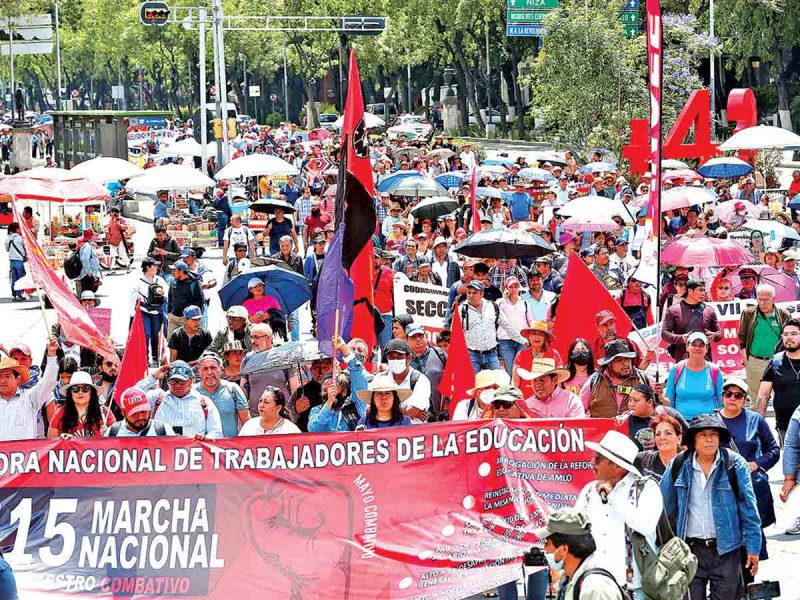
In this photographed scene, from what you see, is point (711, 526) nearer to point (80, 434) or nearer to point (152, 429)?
point (152, 429)

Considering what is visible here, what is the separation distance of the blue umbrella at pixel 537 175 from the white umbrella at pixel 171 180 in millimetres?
5774

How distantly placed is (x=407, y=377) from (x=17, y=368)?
2.65m

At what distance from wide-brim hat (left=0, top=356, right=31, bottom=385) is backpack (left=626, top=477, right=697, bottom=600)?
5281 millimetres

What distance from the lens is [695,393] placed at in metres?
11.0

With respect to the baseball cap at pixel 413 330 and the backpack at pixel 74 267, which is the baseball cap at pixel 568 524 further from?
the backpack at pixel 74 267

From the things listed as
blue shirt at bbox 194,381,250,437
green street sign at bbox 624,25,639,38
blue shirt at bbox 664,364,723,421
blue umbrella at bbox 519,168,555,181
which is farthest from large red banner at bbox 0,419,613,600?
green street sign at bbox 624,25,639,38

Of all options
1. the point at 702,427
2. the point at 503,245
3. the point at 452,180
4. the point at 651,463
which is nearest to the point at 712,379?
the point at 651,463

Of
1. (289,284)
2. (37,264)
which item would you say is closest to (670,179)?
(289,284)

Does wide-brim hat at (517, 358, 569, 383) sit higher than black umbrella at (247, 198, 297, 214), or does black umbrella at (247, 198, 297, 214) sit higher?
black umbrella at (247, 198, 297, 214)

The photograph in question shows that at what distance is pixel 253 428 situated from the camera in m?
10.2

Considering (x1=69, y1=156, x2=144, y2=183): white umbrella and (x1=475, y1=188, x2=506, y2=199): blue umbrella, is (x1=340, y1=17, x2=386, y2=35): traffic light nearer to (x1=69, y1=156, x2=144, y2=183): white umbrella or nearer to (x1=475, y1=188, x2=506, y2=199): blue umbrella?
(x1=69, y1=156, x2=144, y2=183): white umbrella

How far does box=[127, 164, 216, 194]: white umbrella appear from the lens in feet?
101

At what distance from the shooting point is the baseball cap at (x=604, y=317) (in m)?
12.8

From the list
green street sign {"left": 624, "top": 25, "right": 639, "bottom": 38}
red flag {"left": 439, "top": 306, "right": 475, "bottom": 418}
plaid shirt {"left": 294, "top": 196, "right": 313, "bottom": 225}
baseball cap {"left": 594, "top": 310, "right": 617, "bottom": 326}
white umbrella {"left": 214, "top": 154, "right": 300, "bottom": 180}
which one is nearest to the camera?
red flag {"left": 439, "top": 306, "right": 475, "bottom": 418}
